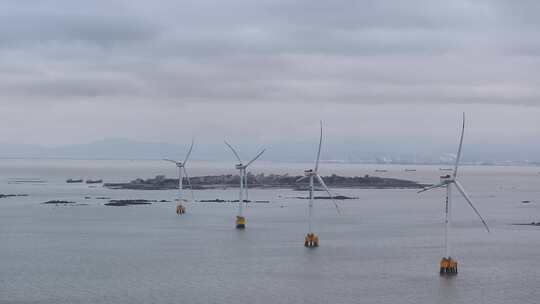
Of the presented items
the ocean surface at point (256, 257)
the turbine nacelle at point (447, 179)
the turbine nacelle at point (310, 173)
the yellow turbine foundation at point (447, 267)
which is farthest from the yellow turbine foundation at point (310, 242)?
the turbine nacelle at point (447, 179)

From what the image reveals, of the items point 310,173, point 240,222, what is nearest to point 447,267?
point 310,173

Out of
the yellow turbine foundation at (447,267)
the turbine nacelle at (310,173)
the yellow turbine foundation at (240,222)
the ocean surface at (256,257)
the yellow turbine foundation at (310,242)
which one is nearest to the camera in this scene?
the ocean surface at (256,257)

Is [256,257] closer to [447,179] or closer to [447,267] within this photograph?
[447,267]

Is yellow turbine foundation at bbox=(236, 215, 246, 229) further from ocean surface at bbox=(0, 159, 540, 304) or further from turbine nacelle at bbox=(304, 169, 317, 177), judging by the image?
turbine nacelle at bbox=(304, 169, 317, 177)

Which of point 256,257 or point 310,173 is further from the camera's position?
point 310,173

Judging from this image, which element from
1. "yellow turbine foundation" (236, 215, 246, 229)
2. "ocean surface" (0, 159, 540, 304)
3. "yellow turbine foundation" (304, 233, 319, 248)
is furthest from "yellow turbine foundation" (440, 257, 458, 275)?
"yellow turbine foundation" (236, 215, 246, 229)

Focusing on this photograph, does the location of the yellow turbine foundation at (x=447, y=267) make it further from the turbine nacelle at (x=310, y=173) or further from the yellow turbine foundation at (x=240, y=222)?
the yellow turbine foundation at (x=240, y=222)

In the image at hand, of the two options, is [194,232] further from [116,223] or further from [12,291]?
[12,291]

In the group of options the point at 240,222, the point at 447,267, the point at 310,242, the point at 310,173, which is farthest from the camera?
the point at 240,222

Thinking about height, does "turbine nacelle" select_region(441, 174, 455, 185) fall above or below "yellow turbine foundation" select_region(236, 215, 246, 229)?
above
